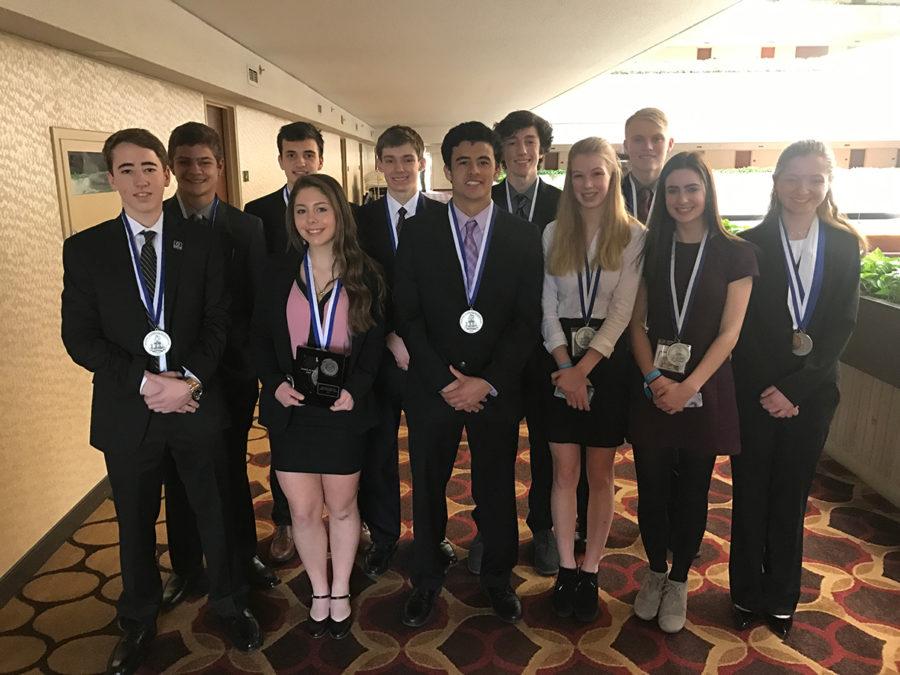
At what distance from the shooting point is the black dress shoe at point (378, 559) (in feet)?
9.21

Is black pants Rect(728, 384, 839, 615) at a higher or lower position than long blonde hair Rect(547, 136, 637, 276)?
lower

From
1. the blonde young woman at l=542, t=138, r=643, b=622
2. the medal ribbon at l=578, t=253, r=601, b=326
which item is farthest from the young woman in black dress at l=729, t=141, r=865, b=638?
the medal ribbon at l=578, t=253, r=601, b=326

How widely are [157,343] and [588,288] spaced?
1505 millimetres

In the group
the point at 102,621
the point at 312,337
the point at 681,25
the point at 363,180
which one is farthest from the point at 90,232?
the point at 363,180

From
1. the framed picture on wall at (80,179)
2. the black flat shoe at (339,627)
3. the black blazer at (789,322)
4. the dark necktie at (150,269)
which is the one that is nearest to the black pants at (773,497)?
the black blazer at (789,322)

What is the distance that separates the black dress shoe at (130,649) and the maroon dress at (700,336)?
1956 mm

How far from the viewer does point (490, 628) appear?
2461 mm

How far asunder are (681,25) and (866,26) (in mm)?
4303

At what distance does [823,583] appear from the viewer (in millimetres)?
2758

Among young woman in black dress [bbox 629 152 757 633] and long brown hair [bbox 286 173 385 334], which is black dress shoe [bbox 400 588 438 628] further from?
long brown hair [bbox 286 173 385 334]

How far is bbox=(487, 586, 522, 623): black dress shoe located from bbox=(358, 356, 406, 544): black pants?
1.90ft

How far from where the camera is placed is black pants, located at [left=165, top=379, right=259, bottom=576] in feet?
8.48

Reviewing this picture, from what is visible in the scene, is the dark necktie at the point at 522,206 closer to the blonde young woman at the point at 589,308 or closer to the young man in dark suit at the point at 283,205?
the blonde young woman at the point at 589,308

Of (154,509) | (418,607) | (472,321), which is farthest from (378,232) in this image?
(418,607)
